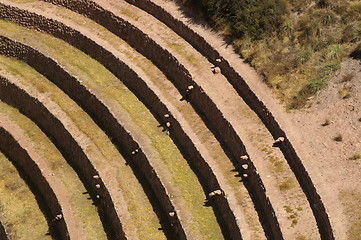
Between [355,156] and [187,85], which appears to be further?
[187,85]

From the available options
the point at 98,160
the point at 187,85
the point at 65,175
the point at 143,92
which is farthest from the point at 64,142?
the point at 187,85

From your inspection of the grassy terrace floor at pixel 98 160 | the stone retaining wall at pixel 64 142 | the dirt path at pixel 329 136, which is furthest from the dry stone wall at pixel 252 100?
the stone retaining wall at pixel 64 142

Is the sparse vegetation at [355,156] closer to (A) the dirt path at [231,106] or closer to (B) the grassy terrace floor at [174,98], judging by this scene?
(A) the dirt path at [231,106]

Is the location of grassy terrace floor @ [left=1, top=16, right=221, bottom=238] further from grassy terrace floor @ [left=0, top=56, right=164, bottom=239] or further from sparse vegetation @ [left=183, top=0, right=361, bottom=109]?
sparse vegetation @ [left=183, top=0, right=361, bottom=109]

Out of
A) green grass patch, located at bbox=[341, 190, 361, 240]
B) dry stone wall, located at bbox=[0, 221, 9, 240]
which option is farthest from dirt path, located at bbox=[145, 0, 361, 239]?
dry stone wall, located at bbox=[0, 221, 9, 240]

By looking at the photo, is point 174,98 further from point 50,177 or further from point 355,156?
point 355,156

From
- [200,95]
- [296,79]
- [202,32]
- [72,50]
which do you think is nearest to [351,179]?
[296,79]
